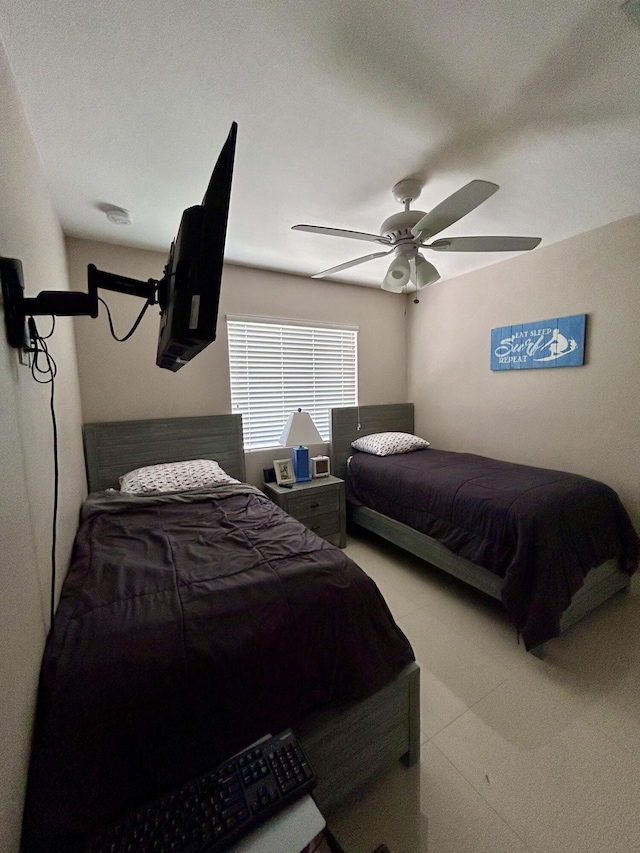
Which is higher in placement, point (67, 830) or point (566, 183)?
point (566, 183)

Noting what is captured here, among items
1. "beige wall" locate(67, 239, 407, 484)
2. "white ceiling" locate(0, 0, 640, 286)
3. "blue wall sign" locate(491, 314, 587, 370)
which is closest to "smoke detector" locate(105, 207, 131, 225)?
"white ceiling" locate(0, 0, 640, 286)

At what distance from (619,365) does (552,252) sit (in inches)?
39.9

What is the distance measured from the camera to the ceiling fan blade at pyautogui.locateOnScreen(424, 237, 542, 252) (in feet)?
5.64

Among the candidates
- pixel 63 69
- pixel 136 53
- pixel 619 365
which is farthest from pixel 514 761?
pixel 63 69

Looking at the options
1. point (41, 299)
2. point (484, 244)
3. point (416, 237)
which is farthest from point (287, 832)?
point (484, 244)

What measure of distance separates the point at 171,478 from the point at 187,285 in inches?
69.1

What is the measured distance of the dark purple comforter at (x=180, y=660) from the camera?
0.79 metres

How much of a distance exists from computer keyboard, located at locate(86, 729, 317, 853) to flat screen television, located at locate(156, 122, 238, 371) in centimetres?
102

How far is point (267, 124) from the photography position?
55.3 inches

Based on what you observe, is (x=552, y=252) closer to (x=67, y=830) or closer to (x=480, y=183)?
(x=480, y=183)

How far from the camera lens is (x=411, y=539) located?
8.43 ft

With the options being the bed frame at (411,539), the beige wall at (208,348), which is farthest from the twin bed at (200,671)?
the beige wall at (208,348)

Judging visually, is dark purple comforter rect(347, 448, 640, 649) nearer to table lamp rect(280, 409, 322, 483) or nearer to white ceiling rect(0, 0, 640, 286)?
table lamp rect(280, 409, 322, 483)

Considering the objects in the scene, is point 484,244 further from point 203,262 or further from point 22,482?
point 22,482
